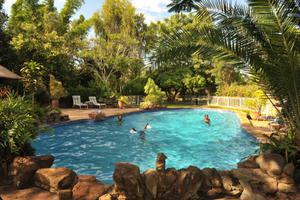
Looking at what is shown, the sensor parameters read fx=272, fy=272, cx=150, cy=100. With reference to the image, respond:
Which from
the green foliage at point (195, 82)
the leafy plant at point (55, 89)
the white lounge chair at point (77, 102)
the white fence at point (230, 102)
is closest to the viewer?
the leafy plant at point (55, 89)

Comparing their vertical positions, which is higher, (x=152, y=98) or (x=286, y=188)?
(x=152, y=98)

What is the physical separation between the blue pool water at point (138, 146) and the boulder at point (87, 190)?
2.83 meters

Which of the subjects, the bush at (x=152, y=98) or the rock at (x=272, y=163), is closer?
the rock at (x=272, y=163)

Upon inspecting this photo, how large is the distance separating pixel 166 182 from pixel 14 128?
309cm

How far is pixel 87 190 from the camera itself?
4523mm

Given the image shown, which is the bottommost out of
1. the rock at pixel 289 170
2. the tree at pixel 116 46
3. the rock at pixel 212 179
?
the rock at pixel 212 179

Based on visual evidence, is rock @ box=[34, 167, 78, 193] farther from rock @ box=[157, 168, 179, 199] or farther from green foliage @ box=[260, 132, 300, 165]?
green foliage @ box=[260, 132, 300, 165]

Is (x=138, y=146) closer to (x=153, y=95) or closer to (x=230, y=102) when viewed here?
(x=153, y=95)

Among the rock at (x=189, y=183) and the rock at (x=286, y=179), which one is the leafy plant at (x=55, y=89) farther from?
the rock at (x=286, y=179)

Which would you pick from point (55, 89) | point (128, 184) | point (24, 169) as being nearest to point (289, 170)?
point (128, 184)

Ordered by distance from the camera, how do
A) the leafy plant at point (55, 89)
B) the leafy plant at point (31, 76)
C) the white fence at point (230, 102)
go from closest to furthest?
1. the leafy plant at point (31, 76)
2. the leafy plant at point (55, 89)
3. the white fence at point (230, 102)

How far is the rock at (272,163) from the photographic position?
4.84 meters

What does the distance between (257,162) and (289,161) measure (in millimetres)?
649

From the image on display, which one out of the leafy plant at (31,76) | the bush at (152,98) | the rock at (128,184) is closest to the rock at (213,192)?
the rock at (128,184)
